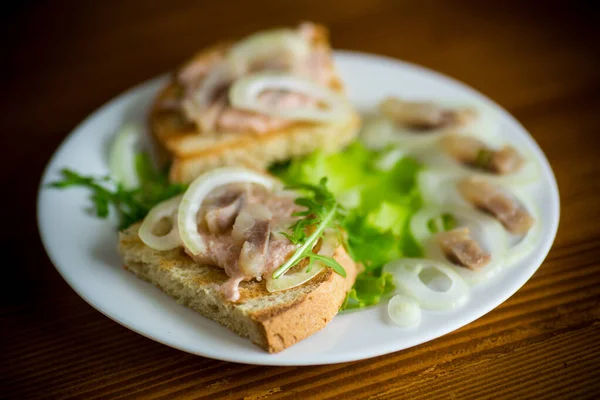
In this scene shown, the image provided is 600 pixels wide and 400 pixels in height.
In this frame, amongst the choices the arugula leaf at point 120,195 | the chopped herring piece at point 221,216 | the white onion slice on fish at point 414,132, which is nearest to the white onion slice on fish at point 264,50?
the white onion slice on fish at point 414,132

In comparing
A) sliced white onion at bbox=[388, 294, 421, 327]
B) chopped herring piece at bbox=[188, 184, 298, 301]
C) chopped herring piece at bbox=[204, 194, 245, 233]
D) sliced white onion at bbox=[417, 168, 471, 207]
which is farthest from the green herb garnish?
sliced white onion at bbox=[417, 168, 471, 207]

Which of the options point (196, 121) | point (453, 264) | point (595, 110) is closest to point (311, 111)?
point (196, 121)

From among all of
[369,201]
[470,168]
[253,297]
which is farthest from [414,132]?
[253,297]

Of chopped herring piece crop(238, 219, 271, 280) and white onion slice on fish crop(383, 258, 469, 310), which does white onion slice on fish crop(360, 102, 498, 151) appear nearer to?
white onion slice on fish crop(383, 258, 469, 310)

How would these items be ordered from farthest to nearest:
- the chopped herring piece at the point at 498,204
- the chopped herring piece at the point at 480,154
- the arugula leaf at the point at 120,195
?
the chopped herring piece at the point at 480,154
the arugula leaf at the point at 120,195
the chopped herring piece at the point at 498,204

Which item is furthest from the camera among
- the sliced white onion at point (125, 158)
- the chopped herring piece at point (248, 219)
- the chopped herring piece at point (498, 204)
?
the sliced white onion at point (125, 158)

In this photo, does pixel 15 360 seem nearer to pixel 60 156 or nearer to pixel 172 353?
pixel 172 353

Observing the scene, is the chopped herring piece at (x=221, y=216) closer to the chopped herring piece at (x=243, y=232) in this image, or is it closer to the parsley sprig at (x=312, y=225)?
the chopped herring piece at (x=243, y=232)
